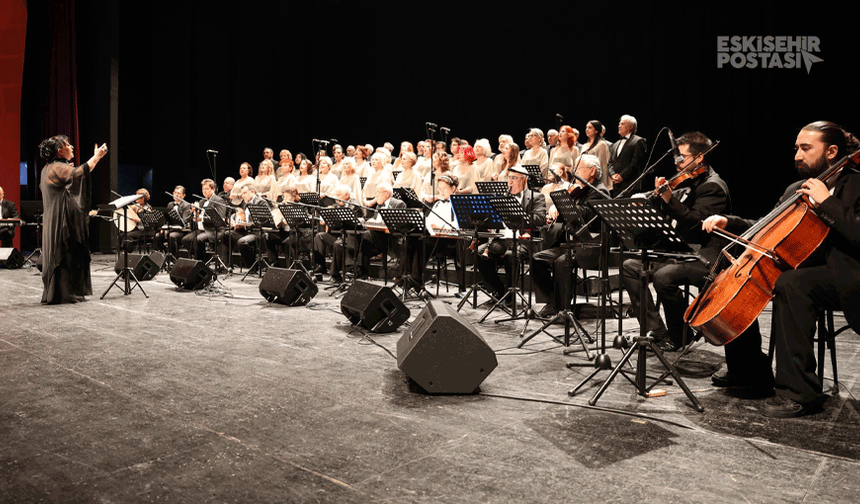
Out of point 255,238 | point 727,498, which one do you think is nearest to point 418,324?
point 727,498

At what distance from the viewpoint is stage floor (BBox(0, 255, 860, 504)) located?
7.27 ft

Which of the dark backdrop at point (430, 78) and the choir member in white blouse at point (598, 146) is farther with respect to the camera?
the dark backdrop at point (430, 78)

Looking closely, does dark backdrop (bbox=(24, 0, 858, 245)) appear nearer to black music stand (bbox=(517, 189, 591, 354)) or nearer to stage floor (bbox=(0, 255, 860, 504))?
stage floor (bbox=(0, 255, 860, 504))

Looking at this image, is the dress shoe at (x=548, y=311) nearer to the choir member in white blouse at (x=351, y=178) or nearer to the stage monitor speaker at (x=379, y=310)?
the stage monitor speaker at (x=379, y=310)

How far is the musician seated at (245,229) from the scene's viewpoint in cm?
988

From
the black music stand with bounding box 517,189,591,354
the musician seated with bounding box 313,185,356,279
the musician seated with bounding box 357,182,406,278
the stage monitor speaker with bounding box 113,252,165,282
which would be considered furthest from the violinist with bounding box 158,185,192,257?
the black music stand with bounding box 517,189,591,354

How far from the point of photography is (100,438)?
2.69m

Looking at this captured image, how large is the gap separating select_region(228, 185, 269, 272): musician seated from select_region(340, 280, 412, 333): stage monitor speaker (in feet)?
16.3

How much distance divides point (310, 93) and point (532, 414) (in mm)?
14042

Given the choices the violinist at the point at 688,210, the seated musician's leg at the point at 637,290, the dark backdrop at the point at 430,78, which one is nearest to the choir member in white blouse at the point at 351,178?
the dark backdrop at the point at 430,78

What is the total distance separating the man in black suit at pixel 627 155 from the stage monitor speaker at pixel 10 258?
957cm

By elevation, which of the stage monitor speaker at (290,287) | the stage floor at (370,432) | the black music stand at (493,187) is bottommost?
the stage floor at (370,432)

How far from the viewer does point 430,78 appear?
46.0 feet

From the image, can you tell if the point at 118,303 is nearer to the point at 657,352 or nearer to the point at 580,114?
the point at 657,352
